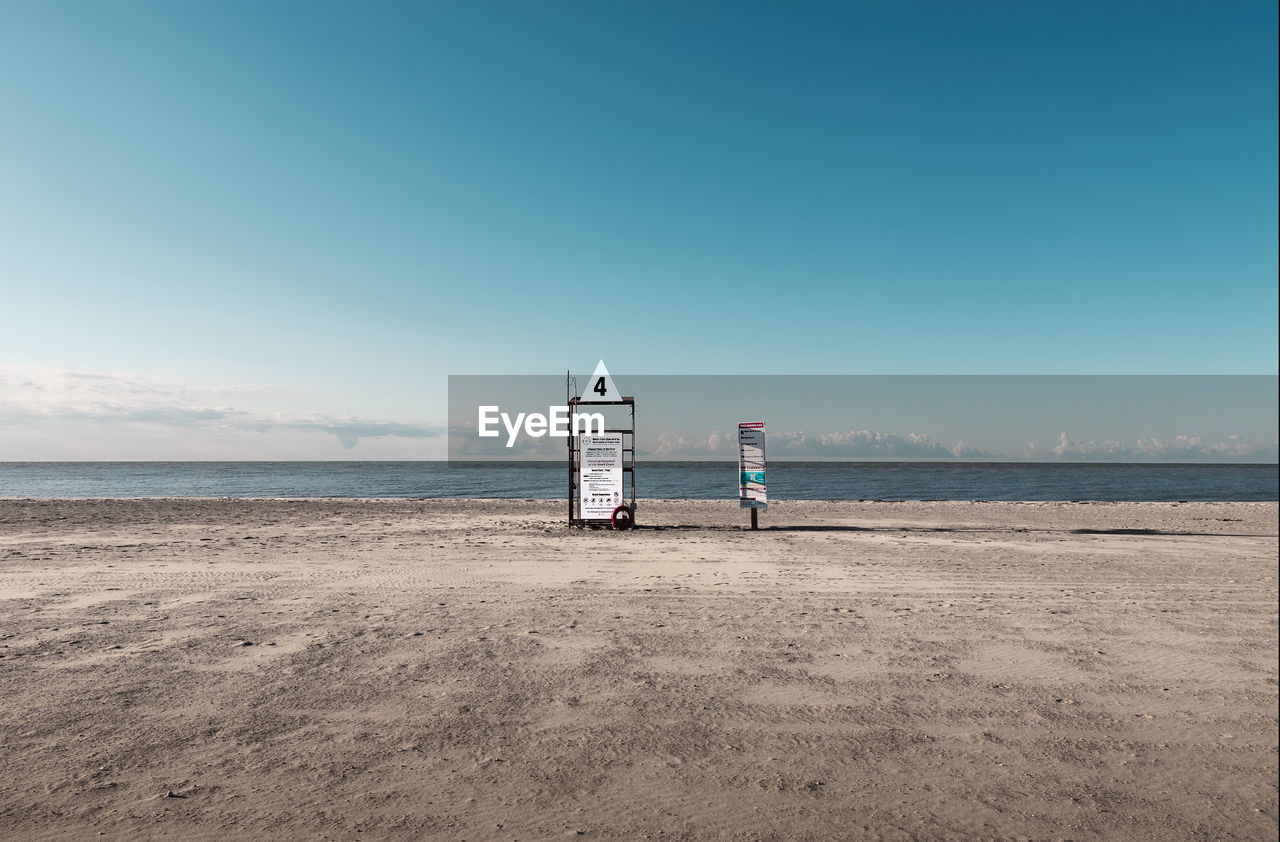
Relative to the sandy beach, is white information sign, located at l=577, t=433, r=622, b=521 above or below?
above

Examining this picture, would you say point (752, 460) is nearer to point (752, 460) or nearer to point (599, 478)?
point (752, 460)

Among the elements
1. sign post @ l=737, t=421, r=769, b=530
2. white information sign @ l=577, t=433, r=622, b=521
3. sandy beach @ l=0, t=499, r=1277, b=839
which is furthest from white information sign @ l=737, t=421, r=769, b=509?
Result: sandy beach @ l=0, t=499, r=1277, b=839

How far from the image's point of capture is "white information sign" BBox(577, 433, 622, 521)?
18.2 metres

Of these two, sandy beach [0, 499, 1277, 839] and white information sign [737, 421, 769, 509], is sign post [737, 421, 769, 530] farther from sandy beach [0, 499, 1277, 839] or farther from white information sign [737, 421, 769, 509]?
sandy beach [0, 499, 1277, 839]

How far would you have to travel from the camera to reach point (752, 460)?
→ 17562 millimetres

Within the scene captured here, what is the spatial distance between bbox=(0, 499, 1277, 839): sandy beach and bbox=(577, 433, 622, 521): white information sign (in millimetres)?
6667

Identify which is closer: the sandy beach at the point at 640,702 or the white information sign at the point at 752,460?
the sandy beach at the point at 640,702

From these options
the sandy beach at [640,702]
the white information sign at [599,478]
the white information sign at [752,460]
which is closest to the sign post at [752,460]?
the white information sign at [752,460]

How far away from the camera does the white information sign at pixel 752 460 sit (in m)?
17.5

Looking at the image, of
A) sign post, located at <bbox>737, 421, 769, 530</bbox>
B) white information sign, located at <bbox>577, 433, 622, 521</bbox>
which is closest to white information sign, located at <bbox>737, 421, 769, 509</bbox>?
sign post, located at <bbox>737, 421, 769, 530</bbox>

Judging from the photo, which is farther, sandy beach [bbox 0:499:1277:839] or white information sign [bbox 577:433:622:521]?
white information sign [bbox 577:433:622:521]

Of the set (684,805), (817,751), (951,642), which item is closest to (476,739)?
(684,805)

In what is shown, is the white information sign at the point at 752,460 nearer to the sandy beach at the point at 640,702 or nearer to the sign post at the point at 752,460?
the sign post at the point at 752,460

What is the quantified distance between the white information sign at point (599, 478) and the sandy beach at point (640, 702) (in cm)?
667
